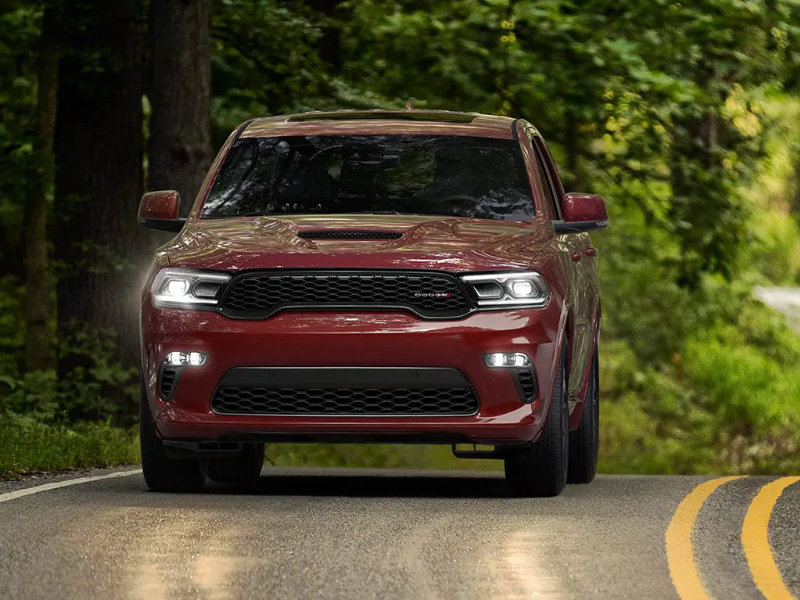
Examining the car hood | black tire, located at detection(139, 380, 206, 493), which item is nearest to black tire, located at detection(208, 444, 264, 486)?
black tire, located at detection(139, 380, 206, 493)

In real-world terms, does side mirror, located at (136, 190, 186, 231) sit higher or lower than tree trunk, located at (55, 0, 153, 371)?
higher

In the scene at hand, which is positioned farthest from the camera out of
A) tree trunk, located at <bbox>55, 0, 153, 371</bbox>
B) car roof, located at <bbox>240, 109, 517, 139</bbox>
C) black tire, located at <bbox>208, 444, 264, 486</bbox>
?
tree trunk, located at <bbox>55, 0, 153, 371</bbox>

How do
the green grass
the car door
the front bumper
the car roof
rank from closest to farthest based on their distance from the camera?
the front bumper, the car door, the car roof, the green grass

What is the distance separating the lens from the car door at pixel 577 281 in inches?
446

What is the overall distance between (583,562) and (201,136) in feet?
34.5

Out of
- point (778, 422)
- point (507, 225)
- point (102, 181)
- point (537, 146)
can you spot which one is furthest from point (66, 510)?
point (778, 422)

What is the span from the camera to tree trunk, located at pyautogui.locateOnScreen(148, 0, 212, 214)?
695 inches

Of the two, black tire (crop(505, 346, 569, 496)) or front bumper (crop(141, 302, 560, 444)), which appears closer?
front bumper (crop(141, 302, 560, 444))

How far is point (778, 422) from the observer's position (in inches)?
1433

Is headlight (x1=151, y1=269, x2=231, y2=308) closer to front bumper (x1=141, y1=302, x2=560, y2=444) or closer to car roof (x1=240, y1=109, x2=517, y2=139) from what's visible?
front bumper (x1=141, y1=302, x2=560, y2=444)

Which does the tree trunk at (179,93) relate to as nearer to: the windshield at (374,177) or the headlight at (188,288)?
the windshield at (374,177)

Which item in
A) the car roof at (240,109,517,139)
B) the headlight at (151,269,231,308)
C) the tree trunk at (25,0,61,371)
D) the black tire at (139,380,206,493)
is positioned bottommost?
the tree trunk at (25,0,61,371)

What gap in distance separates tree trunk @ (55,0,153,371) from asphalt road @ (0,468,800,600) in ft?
25.8

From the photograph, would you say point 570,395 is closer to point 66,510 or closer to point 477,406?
point 477,406
